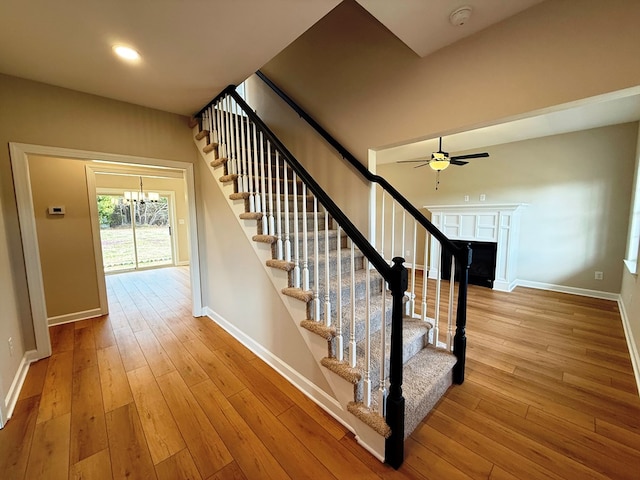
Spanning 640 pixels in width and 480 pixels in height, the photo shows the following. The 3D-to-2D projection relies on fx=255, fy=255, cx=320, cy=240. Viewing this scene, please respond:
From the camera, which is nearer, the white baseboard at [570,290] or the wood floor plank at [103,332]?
the wood floor plank at [103,332]

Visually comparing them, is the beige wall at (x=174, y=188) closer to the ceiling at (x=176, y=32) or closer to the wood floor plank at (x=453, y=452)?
the ceiling at (x=176, y=32)

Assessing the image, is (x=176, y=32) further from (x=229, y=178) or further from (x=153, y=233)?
(x=153, y=233)

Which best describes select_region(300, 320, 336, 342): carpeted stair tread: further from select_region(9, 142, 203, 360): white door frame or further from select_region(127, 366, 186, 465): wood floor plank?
select_region(9, 142, 203, 360): white door frame

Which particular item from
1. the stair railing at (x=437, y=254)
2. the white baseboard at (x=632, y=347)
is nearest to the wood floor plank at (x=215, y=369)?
the stair railing at (x=437, y=254)

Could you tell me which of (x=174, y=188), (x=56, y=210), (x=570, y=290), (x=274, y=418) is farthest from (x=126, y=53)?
(x=570, y=290)

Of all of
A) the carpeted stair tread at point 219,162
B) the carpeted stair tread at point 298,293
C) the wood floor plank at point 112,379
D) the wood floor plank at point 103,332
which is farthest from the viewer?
the wood floor plank at point 103,332

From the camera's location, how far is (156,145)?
2891 millimetres

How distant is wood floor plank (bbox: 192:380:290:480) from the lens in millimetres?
1326

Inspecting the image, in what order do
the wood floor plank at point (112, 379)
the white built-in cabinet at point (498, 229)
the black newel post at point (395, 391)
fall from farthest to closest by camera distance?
the white built-in cabinet at point (498, 229) → the wood floor plank at point (112, 379) → the black newel post at point (395, 391)

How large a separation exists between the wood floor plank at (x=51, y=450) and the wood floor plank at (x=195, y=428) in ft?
1.70

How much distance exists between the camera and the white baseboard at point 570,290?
391 centimetres

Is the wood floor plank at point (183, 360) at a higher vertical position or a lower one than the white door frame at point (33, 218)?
lower

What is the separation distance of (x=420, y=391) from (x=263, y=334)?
1.35 metres

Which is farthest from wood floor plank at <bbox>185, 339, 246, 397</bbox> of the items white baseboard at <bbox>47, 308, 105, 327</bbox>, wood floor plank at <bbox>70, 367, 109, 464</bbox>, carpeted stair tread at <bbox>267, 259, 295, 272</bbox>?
white baseboard at <bbox>47, 308, 105, 327</bbox>
